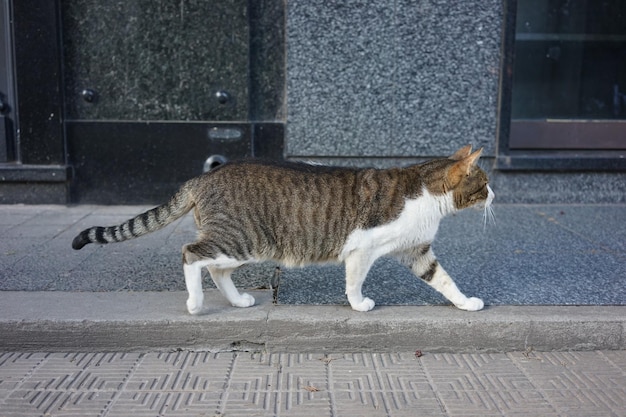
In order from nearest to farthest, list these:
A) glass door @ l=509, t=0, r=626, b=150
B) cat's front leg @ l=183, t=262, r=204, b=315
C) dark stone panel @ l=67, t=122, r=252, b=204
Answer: cat's front leg @ l=183, t=262, r=204, b=315
dark stone panel @ l=67, t=122, r=252, b=204
glass door @ l=509, t=0, r=626, b=150

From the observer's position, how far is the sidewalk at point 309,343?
3.33 m

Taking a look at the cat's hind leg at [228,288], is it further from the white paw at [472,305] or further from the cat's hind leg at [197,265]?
the white paw at [472,305]

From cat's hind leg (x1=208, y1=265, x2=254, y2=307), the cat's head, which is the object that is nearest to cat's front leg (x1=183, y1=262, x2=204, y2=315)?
cat's hind leg (x1=208, y1=265, x2=254, y2=307)

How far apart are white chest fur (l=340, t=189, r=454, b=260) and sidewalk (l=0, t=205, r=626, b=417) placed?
41cm

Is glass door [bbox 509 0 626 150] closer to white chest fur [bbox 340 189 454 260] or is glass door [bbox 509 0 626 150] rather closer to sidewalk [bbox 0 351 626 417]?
white chest fur [bbox 340 189 454 260]

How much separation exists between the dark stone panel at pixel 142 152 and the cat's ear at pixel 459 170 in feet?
10.2

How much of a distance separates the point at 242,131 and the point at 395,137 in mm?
1570

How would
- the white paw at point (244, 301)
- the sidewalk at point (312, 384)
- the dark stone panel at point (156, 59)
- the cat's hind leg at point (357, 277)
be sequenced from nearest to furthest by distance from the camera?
the sidewalk at point (312, 384), the cat's hind leg at point (357, 277), the white paw at point (244, 301), the dark stone panel at point (156, 59)

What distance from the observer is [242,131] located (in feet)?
21.9

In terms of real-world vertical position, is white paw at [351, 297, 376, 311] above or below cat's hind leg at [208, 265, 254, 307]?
below

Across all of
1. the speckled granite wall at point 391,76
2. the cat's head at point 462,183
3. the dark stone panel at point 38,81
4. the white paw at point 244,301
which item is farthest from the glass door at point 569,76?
the dark stone panel at point 38,81

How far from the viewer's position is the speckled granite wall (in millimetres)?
6570

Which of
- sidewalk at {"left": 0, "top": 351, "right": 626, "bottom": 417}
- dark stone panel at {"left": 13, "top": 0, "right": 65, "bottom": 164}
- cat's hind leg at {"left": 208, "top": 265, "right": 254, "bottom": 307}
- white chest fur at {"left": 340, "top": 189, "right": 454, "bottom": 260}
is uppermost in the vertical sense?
dark stone panel at {"left": 13, "top": 0, "right": 65, "bottom": 164}

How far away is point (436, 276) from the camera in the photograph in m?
4.15
